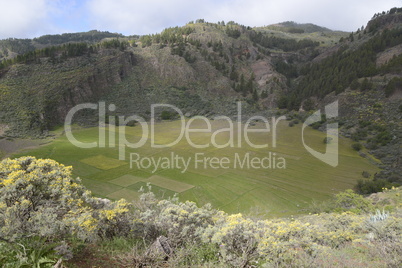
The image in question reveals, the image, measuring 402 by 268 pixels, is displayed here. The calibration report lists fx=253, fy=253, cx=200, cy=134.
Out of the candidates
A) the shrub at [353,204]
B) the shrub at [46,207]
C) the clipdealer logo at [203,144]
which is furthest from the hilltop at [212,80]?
the shrub at [46,207]

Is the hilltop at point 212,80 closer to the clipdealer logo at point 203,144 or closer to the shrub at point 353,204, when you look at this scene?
the clipdealer logo at point 203,144

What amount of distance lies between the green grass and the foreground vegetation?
2176cm

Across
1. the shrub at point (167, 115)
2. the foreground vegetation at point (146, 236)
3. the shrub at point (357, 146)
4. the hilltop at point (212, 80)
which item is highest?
the hilltop at point (212, 80)

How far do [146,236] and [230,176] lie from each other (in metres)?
32.7

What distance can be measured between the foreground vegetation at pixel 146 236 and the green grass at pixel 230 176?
2176cm

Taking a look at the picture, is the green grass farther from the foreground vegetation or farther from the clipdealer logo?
the foreground vegetation

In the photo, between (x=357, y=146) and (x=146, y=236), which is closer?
(x=146, y=236)

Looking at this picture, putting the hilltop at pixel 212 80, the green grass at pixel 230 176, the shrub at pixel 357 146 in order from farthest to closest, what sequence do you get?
the hilltop at pixel 212 80 < the shrub at pixel 357 146 < the green grass at pixel 230 176

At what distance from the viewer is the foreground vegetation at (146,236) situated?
936 cm

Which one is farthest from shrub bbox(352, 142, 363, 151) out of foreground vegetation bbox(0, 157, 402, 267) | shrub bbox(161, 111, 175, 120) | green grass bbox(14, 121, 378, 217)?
shrub bbox(161, 111, 175, 120)

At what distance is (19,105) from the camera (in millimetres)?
73875

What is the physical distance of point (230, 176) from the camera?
45.2m

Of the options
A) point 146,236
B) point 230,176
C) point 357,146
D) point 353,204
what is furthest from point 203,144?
point 146,236

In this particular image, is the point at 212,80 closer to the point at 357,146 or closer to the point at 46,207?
the point at 357,146
